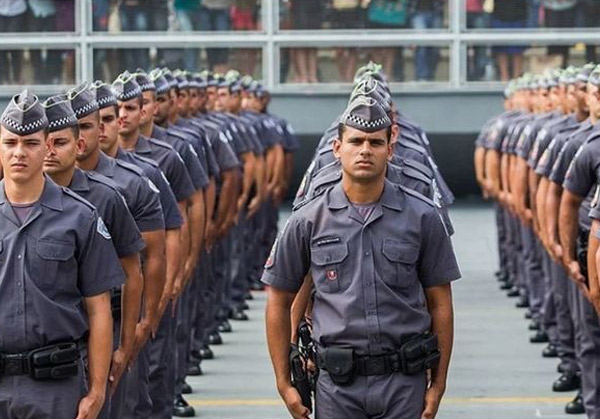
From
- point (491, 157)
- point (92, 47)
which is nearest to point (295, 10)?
point (92, 47)

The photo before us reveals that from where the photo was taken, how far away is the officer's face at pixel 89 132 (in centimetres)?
887

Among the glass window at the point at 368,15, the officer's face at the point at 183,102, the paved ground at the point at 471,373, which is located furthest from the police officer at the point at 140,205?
the glass window at the point at 368,15

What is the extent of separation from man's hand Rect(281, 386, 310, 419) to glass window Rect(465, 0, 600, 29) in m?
21.3

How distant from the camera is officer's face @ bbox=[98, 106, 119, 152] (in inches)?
382

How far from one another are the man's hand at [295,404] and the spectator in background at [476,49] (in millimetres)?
21270

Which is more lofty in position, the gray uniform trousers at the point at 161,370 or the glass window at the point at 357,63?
the glass window at the point at 357,63

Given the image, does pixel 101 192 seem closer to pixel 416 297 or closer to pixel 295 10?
pixel 416 297

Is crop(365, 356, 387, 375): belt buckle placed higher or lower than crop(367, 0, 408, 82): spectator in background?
lower

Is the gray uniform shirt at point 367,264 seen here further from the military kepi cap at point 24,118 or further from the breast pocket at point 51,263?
the military kepi cap at point 24,118

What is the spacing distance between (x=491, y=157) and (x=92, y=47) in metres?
10.1

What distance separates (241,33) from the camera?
28.5m

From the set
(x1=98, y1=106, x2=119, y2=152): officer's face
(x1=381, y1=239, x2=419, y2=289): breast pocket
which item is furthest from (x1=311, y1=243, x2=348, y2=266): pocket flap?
(x1=98, y1=106, x2=119, y2=152): officer's face

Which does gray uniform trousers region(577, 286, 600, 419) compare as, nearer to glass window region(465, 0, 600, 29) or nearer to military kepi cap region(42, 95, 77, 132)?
military kepi cap region(42, 95, 77, 132)

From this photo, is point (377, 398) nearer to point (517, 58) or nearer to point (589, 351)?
point (589, 351)
